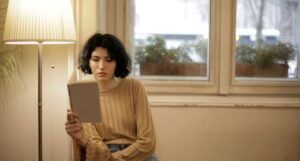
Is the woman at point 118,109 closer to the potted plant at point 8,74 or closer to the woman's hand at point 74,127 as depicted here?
the woman's hand at point 74,127

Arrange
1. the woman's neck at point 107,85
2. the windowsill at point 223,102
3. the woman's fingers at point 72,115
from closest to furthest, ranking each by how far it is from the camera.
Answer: the woman's fingers at point 72,115, the woman's neck at point 107,85, the windowsill at point 223,102

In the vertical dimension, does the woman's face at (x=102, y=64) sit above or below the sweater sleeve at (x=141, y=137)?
above

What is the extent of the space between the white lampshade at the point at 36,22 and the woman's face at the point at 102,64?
0.50ft

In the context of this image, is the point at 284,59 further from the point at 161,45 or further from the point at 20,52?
the point at 20,52

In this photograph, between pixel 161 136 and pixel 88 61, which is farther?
pixel 161 136

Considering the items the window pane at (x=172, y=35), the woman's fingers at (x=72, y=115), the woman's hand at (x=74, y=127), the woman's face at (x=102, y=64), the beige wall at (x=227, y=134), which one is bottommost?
the beige wall at (x=227, y=134)

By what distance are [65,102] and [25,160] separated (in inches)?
16.6

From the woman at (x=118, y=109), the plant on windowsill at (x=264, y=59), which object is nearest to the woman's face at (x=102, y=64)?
the woman at (x=118, y=109)

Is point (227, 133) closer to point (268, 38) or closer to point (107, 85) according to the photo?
point (268, 38)

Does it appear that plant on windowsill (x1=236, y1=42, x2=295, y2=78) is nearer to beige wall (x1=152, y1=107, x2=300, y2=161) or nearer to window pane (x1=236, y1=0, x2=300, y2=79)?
window pane (x1=236, y1=0, x2=300, y2=79)

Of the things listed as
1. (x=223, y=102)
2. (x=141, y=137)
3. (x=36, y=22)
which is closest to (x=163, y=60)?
(x=223, y=102)

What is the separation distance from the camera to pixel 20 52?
214 centimetres

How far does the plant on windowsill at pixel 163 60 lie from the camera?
2594 mm

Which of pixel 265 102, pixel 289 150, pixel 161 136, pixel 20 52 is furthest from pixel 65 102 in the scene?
pixel 289 150
